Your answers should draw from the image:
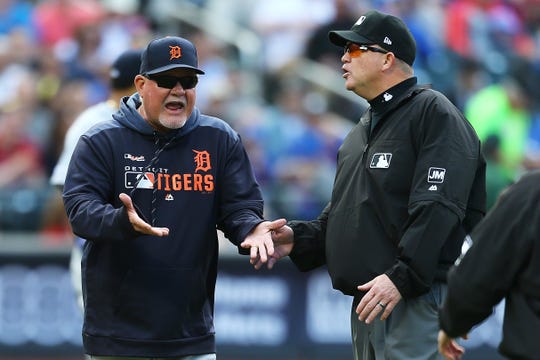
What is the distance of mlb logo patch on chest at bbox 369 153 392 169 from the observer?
5.79 metres

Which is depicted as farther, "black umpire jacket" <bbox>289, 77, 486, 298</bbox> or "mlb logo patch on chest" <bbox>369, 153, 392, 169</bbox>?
"mlb logo patch on chest" <bbox>369, 153, 392, 169</bbox>

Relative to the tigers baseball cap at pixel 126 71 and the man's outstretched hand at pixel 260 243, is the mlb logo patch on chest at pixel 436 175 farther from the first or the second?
the tigers baseball cap at pixel 126 71

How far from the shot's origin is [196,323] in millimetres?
5773

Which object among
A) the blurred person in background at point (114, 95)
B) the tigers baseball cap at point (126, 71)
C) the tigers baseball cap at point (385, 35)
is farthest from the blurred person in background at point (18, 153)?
the tigers baseball cap at point (385, 35)

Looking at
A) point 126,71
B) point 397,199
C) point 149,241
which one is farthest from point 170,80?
point 126,71

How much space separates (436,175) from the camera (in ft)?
18.5

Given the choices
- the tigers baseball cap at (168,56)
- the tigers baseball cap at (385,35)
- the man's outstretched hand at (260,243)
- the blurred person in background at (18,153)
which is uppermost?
the tigers baseball cap at (385,35)

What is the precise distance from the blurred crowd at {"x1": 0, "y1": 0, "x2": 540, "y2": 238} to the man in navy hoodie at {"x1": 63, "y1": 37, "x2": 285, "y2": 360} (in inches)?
200

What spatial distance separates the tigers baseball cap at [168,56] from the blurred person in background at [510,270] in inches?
73.1

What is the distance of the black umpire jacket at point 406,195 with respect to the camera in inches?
220

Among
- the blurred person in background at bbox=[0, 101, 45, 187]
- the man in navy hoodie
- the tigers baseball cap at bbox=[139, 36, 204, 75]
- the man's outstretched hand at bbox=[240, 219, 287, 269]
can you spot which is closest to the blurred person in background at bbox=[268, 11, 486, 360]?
the man's outstretched hand at bbox=[240, 219, 287, 269]

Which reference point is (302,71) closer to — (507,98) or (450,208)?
(507,98)

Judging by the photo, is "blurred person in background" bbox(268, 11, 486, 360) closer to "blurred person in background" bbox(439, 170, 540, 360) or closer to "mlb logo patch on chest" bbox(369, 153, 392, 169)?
"mlb logo patch on chest" bbox(369, 153, 392, 169)

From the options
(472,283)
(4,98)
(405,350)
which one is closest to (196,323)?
(405,350)
